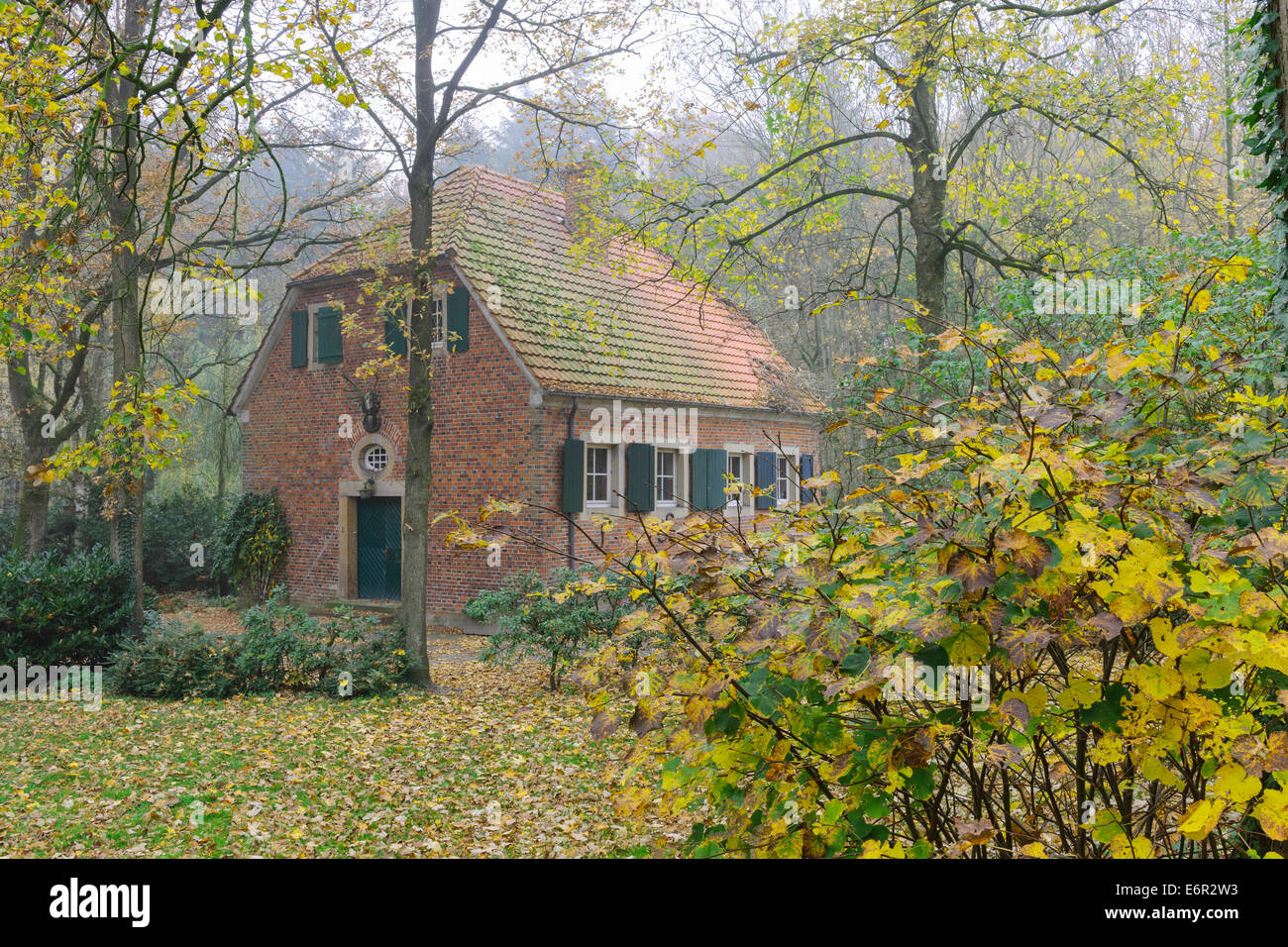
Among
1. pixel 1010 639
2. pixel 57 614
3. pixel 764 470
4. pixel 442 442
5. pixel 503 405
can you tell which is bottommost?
pixel 57 614

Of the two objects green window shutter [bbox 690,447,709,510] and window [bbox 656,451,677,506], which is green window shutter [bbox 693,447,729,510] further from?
window [bbox 656,451,677,506]

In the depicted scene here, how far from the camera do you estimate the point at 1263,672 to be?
8.00 feet

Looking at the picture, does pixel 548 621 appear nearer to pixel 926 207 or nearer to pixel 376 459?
pixel 926 207

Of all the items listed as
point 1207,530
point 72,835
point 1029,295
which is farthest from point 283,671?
point 1207,530

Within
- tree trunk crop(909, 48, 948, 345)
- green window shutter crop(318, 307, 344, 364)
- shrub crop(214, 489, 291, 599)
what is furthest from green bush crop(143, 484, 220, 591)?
tree trunk crop(909, 48, 948, 345)

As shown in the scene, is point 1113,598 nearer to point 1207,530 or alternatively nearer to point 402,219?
point 1207,530

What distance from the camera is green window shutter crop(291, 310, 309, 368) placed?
19.7 meters

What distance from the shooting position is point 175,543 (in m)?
23.7

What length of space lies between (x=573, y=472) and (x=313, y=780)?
30.9 ft

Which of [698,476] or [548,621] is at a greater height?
[698,476]

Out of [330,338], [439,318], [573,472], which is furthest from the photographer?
[330,338]

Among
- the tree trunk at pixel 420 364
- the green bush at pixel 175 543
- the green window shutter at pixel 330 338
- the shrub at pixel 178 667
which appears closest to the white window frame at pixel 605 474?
the green window shutter at pixel 330 338

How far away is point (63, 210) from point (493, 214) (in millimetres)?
12226

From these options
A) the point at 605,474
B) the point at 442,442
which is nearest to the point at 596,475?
the point at 605,474
